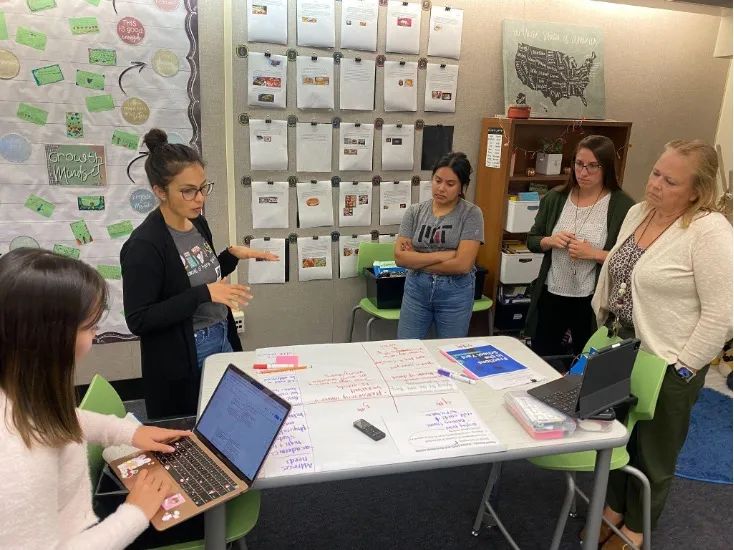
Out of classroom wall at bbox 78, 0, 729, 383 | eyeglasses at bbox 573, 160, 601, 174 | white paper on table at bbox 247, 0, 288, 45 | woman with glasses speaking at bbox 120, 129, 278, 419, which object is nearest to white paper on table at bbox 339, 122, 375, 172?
classroom wall at bbox 78, 0, 729, 383

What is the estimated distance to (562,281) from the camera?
8.65 feet

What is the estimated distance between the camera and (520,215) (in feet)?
10.9

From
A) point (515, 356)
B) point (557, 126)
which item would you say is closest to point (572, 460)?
point (515, 356)

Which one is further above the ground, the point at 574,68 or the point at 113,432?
the point at 574,68

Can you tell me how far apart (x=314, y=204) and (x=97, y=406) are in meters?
1.96

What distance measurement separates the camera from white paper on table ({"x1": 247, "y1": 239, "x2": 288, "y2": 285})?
3.22 meters

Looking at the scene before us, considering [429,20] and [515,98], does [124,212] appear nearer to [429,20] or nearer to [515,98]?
[429,20]

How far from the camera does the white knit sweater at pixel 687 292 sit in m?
1.76

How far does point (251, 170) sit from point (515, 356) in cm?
181

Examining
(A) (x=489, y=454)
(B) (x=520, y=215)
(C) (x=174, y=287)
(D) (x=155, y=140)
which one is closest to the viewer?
(A) (x=489, y=454)

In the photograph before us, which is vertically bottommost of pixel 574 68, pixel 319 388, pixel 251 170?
pixel 319 388

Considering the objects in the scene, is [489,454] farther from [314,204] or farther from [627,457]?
[314,204]

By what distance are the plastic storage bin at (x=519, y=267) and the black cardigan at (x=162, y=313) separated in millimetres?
2111

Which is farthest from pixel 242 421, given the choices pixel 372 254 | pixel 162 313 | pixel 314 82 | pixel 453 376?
pixel 314 82
